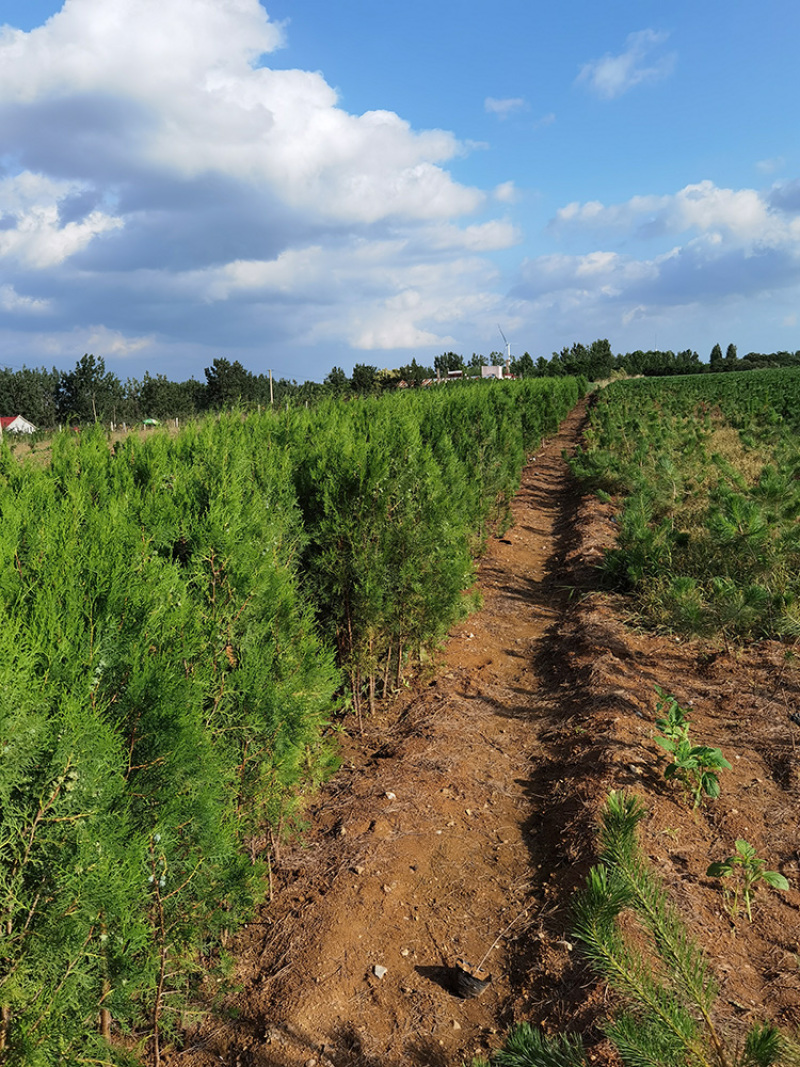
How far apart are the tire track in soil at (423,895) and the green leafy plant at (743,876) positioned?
2.26 ft

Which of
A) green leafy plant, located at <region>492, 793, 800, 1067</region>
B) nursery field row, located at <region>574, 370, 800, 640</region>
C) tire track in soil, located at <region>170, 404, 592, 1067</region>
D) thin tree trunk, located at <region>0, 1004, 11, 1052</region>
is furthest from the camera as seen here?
nursery field row, located at <region>574, 370, 800, 640</region>

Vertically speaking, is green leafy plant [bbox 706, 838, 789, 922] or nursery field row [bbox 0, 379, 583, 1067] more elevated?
nursery field row [bbox 0, 379, 583, 1067]

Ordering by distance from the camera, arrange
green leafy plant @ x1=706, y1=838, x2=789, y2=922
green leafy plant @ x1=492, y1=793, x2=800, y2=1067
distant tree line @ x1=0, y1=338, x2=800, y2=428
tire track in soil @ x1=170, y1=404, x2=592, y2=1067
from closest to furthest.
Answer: green leafy plant @ x1=492, y1=793, x2=800, y2=1067
tire track in soil @ x1=170, y1=404, x2=592, y2=1067
green leafy plant @ x1=706, y1=838, x2=789, y2=922
distant tree line @ x1=0, y1=338, x2=800, y2=428

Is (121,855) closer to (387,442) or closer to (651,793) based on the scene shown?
(651,793)

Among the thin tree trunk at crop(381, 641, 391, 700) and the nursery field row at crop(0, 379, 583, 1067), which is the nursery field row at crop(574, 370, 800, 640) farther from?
the nursery field row at crop(0, 379, 583, 1067)

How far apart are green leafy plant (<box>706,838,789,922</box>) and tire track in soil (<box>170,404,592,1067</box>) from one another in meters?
0.69

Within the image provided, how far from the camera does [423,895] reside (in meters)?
3.51

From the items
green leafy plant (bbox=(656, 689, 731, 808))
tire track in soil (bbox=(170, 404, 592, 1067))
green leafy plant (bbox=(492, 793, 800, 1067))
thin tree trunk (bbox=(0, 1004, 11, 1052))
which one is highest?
green leafy plant (bbox=(492, 793, 800, 1067))

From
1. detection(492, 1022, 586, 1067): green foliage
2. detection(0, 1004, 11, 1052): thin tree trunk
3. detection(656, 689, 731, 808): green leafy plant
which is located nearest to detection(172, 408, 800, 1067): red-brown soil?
detection(656, 689, 731, 808): green leafy plant

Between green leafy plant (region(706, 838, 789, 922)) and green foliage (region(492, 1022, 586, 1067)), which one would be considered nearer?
green foliage (region(492, 1022, 586, 1067))

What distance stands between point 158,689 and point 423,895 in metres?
2.11

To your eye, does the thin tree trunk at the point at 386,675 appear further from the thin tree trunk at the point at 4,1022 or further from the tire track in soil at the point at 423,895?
the thin tree trunk at the point at 4,1022

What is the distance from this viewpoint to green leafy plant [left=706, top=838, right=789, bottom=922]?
326 centimetres

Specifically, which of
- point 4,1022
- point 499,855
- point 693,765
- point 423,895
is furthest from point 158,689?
point 693,765
